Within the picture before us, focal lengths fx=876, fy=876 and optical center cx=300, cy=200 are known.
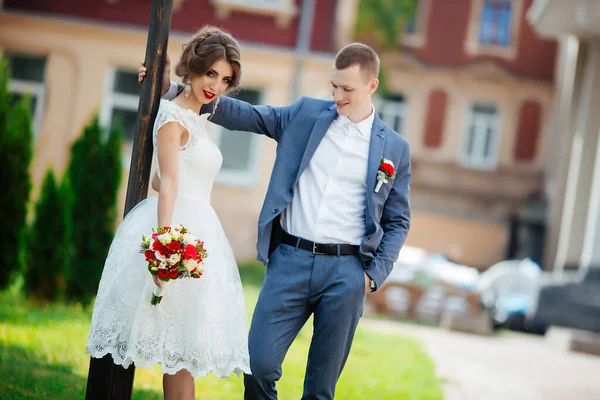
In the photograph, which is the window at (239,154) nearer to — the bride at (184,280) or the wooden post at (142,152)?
the wooden post at (142,152)

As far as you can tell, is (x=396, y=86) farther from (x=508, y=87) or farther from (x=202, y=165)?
(x=202, y=165)

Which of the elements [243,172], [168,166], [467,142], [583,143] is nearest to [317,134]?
[168,166]

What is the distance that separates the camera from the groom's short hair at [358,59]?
479 cm

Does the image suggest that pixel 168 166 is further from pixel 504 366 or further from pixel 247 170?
pixel 247 170

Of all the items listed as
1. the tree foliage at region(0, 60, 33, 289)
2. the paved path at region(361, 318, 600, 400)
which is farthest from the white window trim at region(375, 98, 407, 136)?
the tree foliage at region(0, 60, 33, 289)

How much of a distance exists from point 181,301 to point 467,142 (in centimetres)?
2593

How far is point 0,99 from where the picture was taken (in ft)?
33.0

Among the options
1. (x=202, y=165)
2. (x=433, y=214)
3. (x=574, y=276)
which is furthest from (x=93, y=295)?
(x=433, y=214)

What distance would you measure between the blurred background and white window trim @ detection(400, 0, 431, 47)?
54mm

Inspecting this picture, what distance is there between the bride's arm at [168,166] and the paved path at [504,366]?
4.57m

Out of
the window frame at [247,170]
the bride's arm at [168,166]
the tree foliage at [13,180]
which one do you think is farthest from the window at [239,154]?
the bride's arm at [168,166]

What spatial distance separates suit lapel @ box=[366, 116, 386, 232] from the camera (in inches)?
191

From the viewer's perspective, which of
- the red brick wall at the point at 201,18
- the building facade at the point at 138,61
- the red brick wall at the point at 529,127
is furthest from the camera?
the red brick wall at the point at 529,127

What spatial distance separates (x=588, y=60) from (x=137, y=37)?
9449mm
